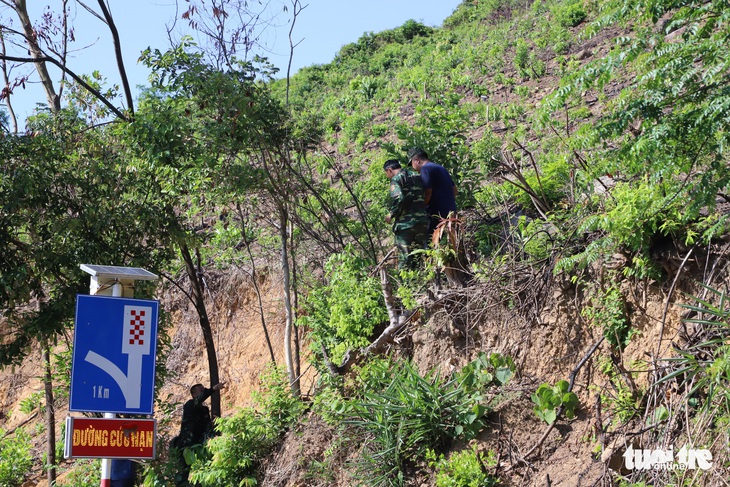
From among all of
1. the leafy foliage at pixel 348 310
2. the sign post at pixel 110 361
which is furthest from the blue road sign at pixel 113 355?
the leafy foliage at pixel 348 310

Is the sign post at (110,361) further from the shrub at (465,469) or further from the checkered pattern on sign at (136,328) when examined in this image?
the shrub at (465,469)

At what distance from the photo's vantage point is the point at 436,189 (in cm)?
978

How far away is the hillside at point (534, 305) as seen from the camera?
6.65m

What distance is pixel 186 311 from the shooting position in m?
15.8

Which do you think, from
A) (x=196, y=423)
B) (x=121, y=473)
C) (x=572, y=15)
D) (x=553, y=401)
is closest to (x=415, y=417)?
(x=553, y=401)

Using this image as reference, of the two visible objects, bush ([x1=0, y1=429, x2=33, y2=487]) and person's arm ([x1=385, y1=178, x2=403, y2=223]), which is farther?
bush ([x1=0, y1=429, x2=33, y2=487])

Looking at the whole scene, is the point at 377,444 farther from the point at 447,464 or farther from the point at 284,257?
the point at 284,257

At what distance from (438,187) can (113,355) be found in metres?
4.67

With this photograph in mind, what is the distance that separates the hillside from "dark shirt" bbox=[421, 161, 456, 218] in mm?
370

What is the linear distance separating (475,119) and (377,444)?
1000 cm

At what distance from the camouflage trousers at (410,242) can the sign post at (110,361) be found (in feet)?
12.4
